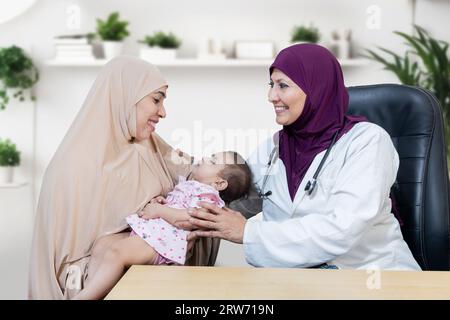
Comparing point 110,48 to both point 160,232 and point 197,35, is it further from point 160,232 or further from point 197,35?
point 160,232

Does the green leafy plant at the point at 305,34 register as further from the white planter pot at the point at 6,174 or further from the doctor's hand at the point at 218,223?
the doctor's hand at the point at 218,223

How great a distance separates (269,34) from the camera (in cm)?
295

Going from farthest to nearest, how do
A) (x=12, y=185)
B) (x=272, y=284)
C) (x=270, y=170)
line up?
(x=12, y=185), (x=270, y=170), (x=272, y=284)

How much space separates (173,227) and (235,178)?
0.21 metres

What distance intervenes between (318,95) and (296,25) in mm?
1673

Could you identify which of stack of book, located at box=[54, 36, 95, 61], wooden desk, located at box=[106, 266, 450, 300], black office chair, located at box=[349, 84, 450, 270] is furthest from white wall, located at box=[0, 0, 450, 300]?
wooden desk, located at box=[106, 266, 450, 300]

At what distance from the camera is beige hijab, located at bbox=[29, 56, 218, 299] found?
1185mm

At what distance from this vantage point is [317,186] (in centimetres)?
129

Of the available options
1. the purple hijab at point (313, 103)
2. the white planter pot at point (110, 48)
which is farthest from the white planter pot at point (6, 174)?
the purple hijab at point (313, 103)

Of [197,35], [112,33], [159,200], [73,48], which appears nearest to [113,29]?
[112,33]

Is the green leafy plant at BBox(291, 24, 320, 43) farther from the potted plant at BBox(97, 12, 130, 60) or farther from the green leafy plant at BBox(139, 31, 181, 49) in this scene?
the potted plant at BBox(97, 12, 130, 60)
